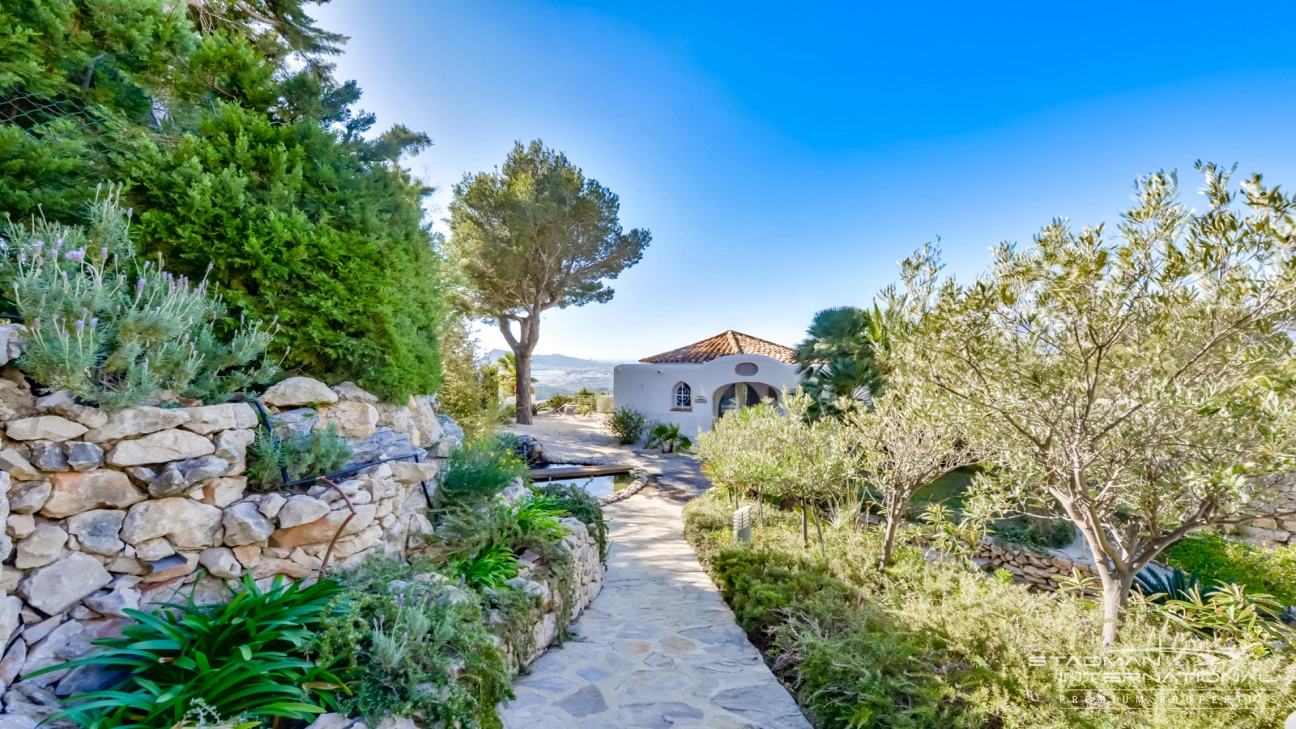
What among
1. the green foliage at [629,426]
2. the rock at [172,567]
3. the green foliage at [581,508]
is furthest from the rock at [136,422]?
the green foliage at [629,426]

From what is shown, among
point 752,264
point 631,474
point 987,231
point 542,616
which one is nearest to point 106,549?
point 542,616

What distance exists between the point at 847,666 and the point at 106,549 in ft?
15.2

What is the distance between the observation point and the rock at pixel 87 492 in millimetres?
2398

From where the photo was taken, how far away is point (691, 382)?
1823cm

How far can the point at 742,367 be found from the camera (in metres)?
17.6

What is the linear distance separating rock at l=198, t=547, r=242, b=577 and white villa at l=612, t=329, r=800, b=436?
15.6 meters

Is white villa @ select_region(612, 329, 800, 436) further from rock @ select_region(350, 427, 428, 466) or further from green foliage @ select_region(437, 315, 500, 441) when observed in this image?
rock @ select_region(350, 427, 428, 466)

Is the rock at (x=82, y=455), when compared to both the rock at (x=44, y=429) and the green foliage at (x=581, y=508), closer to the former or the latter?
the rock at (x=44, y=429)

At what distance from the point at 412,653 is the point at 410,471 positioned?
67.2 inches

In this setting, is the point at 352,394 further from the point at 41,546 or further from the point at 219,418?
the point at 41,546

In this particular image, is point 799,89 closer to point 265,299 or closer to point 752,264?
point 752,264

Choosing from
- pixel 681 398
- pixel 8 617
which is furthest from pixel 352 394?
pixel 681 398

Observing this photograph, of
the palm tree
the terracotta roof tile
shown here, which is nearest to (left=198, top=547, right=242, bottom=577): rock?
the palm tree

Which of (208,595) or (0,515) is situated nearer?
(0,515)
